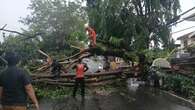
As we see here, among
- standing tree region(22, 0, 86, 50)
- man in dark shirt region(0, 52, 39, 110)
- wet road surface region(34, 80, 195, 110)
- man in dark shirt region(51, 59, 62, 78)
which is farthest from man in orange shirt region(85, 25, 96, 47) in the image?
standing tree region(22, 0, 86, 50)

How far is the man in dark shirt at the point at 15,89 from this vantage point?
6.63 m

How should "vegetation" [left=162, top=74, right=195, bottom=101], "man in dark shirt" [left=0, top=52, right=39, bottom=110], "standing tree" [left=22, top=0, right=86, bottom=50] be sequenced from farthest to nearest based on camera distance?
1. "standing tree" [left=22, top=0, right=86, bottom=50]
2. "vegetation" [left=162, top=74, right=195, bottom=101]
3. "man in dark shirt" [left=0, top=52, right=39, bottom=110]

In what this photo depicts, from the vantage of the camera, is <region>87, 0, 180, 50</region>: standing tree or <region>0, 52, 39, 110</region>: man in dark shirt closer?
<region>0, 52, 39, 110</region>: man in dark shirt

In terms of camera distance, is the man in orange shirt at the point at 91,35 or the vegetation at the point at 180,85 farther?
the man in orange shirt at the point at 91,35

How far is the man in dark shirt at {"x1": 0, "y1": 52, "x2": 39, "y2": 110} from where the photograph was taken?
663 cm

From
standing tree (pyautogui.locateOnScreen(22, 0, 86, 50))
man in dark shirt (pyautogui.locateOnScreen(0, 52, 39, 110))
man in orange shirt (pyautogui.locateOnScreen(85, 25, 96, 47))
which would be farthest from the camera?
standing tree (pyautogui.locateOnScreen(22, 0, 86, 50))

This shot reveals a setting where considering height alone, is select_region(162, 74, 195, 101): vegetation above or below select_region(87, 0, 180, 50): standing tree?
below

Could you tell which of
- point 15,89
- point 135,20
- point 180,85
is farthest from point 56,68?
point 15,89

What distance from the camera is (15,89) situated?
6.66 meters

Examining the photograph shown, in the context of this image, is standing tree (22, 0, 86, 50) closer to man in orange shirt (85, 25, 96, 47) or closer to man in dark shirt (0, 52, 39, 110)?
man in orange shirt (85, 25, 96, 47)

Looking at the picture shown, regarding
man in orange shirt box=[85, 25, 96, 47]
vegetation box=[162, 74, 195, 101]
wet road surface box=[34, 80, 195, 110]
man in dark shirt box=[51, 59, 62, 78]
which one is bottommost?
wet road surface box=[34, 80, 195, 110]

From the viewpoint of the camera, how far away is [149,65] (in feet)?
71.6

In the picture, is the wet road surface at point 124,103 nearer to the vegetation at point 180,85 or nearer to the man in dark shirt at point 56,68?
the vegetation at point 180,85

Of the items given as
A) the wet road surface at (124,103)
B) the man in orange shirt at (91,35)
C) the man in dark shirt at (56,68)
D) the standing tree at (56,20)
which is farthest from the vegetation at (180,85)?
the standing tree at (56,20)
